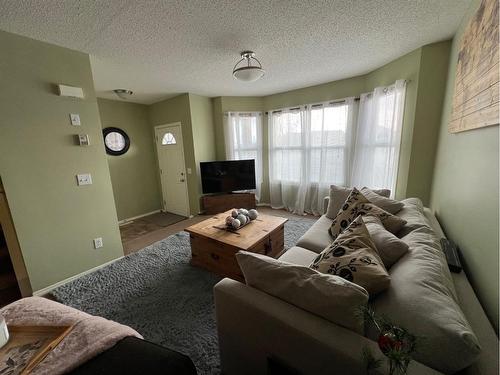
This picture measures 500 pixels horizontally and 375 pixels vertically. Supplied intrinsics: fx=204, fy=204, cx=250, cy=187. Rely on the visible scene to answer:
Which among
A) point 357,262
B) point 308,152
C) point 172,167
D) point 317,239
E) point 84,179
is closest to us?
point 357,262

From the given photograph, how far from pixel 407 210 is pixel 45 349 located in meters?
2.49

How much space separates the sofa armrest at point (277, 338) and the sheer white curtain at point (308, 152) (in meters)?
3.13

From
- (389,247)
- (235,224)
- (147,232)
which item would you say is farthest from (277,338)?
(147,232)

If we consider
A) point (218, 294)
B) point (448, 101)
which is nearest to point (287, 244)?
point (218, 294)

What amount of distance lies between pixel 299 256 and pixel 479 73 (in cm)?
168

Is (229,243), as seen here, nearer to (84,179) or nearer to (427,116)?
(84,179)

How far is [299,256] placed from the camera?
1.73 m

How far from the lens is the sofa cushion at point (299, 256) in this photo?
165cm

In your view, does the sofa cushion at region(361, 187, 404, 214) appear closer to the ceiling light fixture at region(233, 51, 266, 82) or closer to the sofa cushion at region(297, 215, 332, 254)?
the sofa cushion at region(297, 215, 332, 254)

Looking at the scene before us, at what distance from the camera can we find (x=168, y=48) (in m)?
2.12

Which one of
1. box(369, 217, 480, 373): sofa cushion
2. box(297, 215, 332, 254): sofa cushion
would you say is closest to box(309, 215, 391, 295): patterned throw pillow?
box(369, 217, 480, 373): sofa cushion

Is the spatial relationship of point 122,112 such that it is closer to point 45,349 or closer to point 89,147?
point 89,147

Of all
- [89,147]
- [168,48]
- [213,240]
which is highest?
[168,48]

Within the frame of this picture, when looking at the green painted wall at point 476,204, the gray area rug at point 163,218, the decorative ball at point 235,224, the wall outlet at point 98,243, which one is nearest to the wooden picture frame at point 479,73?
the green painted wall at point 476,204
